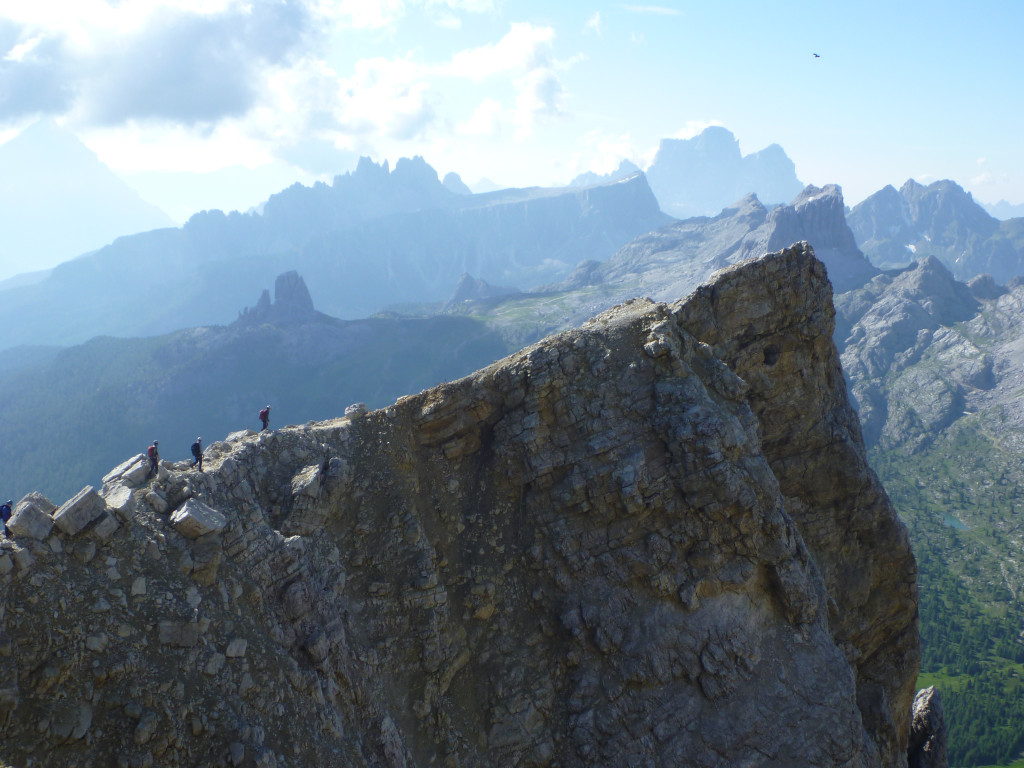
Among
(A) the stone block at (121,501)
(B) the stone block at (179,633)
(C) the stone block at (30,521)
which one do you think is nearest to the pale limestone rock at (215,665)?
(B) the stone block at (179,633)

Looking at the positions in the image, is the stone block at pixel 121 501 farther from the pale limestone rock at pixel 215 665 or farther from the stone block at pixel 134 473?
the pale limestone rock at pixel 215 665

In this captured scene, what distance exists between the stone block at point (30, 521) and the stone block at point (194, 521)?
5.00 metres

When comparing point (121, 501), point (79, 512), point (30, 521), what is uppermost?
point (30, 521)

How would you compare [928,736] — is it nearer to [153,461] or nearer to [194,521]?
[194,521]

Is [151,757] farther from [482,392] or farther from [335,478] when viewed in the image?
[482,392]

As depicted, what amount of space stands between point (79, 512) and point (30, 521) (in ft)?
5.46

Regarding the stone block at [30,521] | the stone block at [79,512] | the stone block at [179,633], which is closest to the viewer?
the stone block at [30,521]

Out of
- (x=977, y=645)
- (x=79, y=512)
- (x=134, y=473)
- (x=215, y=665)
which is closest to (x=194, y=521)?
(x=134, y=473)

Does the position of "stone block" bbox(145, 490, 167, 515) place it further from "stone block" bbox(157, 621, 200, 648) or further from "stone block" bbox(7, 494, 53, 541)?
"stone block" bbox(157, 621, 200, 648)

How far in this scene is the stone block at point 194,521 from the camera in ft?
97.4

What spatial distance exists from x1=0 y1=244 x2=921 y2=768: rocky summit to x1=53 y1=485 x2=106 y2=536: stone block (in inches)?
3.4

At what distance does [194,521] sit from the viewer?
29766 mm

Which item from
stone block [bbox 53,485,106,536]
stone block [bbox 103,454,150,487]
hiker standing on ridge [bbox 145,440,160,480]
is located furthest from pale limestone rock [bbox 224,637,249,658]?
hiker standing on ridge [bbox 145,440,160,480]

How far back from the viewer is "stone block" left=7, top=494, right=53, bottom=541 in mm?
25141
